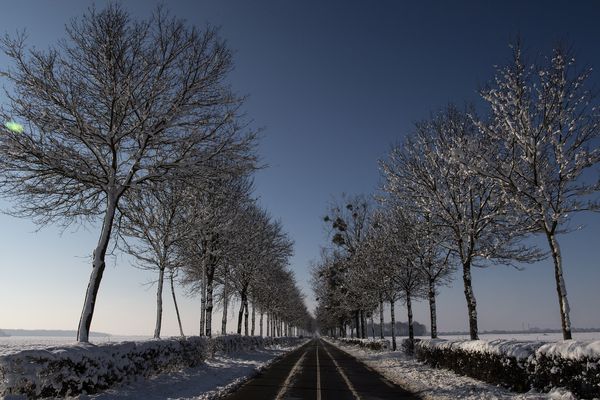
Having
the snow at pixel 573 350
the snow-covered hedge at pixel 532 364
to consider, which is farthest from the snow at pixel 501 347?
the snow at pixel 573 350

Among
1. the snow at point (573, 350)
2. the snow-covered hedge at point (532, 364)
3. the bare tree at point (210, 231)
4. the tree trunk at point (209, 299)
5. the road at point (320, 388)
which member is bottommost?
the road at point (320, 388)

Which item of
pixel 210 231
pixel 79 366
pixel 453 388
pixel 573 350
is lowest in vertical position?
pixel 453 388

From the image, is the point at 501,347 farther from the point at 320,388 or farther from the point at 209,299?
the point at 209,299

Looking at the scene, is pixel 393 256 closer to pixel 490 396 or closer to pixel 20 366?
pixel 490 396

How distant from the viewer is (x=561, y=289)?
14.0 m

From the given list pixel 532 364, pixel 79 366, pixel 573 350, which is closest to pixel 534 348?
pixel 532 364

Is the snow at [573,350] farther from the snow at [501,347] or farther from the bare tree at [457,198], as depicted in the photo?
the bare tree at [457,198]

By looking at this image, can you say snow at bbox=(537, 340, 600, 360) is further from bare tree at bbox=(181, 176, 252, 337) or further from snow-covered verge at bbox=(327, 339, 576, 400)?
bare tree at bbox=(181, 176, 252, 337)

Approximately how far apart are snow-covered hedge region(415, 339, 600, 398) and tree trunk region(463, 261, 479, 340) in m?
2.49

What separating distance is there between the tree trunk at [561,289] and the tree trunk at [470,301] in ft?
20.5

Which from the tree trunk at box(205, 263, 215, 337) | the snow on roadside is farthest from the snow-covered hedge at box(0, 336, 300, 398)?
the tree trunk at box(205, 263, 215, 337)

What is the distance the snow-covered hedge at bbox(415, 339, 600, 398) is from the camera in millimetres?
9242

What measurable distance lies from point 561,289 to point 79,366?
1385 centimetres

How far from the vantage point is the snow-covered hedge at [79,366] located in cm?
816
